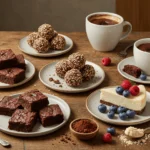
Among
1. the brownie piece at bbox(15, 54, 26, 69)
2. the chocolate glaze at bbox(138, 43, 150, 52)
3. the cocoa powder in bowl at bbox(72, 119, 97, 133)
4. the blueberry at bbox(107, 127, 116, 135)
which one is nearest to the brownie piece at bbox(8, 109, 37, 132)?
the cocoa powder in bowl at bbox(72, 119, 97, 133)

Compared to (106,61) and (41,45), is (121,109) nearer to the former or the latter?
(106,61)

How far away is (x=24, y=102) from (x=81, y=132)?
22 centimetres

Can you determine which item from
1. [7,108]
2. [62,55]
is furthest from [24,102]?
[62,55]

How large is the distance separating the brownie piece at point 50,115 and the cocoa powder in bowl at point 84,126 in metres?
0.06

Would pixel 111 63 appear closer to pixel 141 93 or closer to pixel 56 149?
pixel 141 93

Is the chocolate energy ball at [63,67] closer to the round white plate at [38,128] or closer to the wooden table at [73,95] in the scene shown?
the wooden table at [73,95]

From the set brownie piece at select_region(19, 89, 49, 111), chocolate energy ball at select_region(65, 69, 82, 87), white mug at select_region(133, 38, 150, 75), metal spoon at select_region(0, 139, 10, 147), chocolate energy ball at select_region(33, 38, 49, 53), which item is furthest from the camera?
chocolate energy ball at select_region(33, 38, 49, 53)

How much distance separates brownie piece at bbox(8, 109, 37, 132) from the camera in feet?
4.44

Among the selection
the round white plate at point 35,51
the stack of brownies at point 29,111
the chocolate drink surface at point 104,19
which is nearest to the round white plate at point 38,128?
the stack of brownies at point 29,111

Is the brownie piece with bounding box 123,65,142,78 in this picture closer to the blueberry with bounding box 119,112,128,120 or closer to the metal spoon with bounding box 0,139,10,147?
the blueberry with bounding box 119,112,128,120

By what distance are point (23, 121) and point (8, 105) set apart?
0.37 ft

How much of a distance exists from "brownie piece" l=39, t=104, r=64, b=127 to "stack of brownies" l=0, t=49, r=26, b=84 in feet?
0.83

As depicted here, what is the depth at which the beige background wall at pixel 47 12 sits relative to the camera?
3.26 m

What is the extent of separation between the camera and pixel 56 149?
1300 mm
